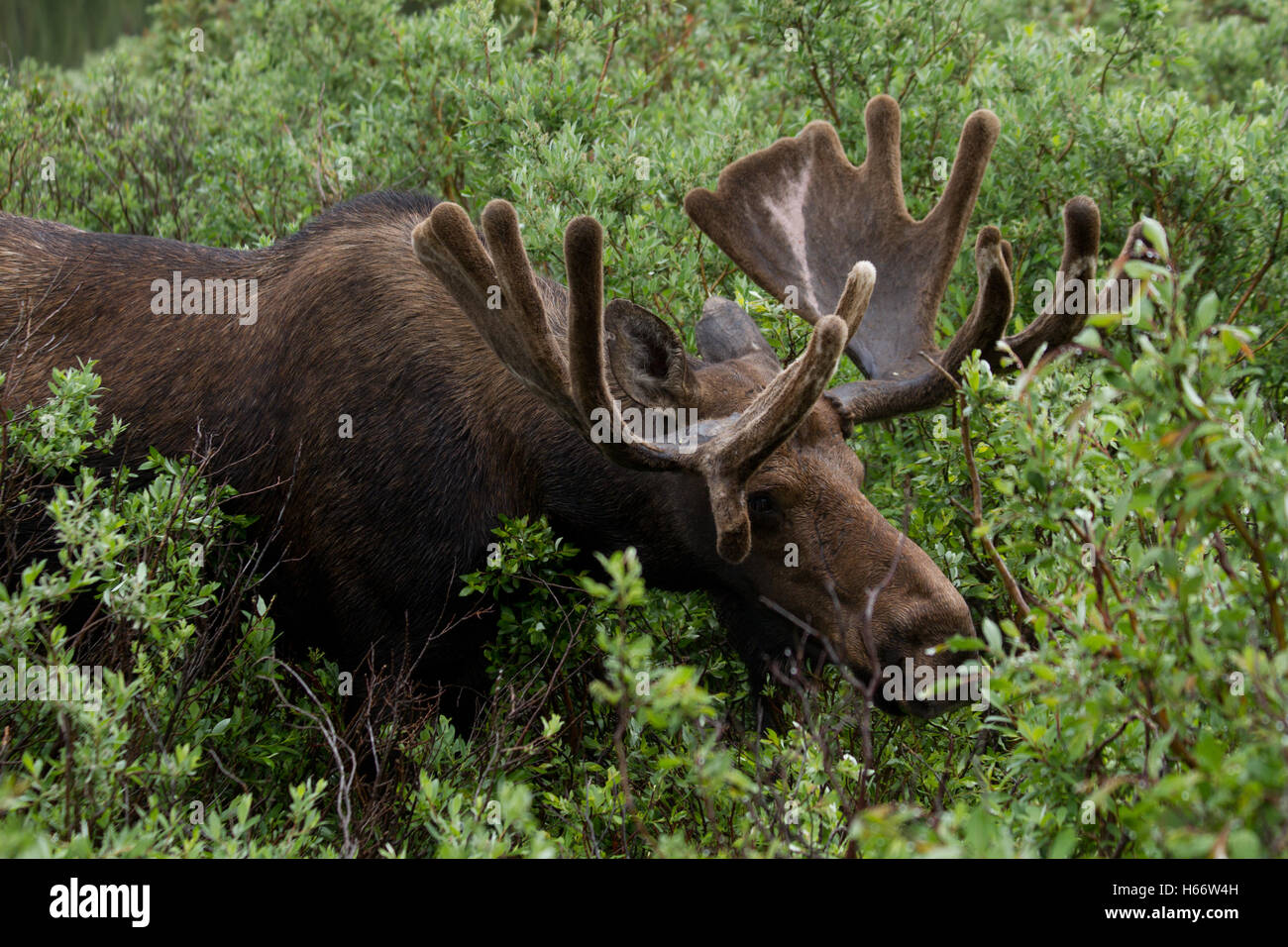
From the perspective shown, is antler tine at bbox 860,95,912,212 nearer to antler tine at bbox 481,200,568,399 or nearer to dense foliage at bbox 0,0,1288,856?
dense foliage at bbox 0,0,1288,856

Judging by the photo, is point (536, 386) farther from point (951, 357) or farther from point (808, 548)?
A: point (951, 357)

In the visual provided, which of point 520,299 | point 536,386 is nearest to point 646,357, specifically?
point 536,386

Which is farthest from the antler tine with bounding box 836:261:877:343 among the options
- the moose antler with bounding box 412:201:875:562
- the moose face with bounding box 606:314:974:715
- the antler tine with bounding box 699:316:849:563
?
the moose face with bounding box 606:314:974:715

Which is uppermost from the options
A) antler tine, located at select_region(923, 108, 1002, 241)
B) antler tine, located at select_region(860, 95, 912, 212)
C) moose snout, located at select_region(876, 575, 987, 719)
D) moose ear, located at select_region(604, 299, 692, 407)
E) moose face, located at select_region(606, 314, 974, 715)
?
antler tine, located at select_region(860, 95, 912, 212)

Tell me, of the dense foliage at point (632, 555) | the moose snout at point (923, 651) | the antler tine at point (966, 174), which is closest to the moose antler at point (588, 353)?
the dense foliage at point (632, 555)

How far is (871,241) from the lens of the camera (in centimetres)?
495

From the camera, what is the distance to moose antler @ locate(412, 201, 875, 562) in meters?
3.45

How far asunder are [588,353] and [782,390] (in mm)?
567

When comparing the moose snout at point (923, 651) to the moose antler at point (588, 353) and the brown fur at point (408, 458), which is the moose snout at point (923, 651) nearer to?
the brown fur at point (408, 458)

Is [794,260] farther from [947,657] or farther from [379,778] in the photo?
[379,778]

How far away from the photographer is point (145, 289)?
4816mm
